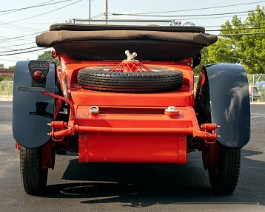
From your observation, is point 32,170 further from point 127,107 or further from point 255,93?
point 255,93

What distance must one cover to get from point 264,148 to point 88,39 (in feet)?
15.8

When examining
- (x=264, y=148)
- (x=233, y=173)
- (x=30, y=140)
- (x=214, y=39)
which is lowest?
(x=264, y=148)

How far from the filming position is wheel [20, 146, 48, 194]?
4.75 metres

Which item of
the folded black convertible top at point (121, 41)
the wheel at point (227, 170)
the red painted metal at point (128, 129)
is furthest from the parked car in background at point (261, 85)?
the red painted metal at point (128, 129)

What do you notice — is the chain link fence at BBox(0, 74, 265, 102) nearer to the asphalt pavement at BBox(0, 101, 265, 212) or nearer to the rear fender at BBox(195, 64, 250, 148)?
the asphalt pavement at BBox(0, 101, 265, 212)

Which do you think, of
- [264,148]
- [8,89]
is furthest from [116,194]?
[8,89]

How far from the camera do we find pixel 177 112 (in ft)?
15.6

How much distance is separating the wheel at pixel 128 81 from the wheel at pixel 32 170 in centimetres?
90

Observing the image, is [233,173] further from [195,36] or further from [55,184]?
[55,184]

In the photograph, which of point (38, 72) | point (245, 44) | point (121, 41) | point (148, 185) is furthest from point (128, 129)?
point (245, 44)

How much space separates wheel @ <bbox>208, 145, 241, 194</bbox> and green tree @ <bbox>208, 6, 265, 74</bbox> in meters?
39.3

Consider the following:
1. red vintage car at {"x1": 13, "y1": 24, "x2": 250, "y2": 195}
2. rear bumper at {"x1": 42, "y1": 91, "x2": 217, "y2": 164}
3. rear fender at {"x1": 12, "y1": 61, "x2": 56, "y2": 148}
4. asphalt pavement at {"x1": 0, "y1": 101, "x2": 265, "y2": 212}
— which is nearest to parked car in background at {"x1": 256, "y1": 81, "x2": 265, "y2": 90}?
asphalt pavement at {"x1": 0, "y1": 101, "x2": 265, "y2": 212}

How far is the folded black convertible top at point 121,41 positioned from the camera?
561 cm

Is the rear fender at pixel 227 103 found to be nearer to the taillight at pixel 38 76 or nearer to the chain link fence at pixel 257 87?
the taillight at pixel 38 76
